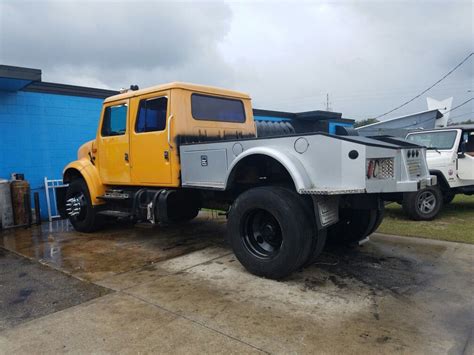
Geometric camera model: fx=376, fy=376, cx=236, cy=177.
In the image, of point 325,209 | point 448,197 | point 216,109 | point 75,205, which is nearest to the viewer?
point 325,209

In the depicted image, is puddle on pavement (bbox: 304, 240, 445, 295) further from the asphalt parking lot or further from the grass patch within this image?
the grass patch

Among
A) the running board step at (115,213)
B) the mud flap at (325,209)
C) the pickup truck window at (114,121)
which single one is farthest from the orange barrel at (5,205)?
the mud flap at (325,209)

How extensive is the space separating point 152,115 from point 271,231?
2.68 metres

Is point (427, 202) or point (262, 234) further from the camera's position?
point (427, 202)

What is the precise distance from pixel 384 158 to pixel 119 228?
5.70 metres

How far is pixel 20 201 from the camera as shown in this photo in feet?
26.0

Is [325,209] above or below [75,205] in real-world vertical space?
above

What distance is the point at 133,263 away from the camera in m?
5.20

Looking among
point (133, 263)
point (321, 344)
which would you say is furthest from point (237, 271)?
point (321, 344)

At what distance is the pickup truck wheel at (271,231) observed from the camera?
4020mm

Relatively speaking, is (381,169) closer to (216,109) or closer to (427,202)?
(216,109)

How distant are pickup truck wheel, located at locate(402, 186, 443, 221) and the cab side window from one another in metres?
5.33

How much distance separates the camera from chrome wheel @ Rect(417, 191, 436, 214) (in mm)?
7934

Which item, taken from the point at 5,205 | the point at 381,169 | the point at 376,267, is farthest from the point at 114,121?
the point at 376,267
